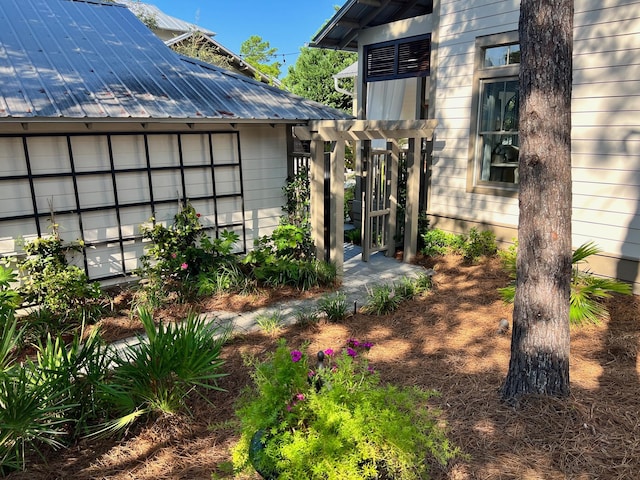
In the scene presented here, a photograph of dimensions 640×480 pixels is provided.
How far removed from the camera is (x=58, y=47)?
595cm

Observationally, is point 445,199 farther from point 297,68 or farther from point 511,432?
point 297,68

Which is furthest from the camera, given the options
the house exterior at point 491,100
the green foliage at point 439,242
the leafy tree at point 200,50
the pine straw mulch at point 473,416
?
the leafy tree at point 200,50

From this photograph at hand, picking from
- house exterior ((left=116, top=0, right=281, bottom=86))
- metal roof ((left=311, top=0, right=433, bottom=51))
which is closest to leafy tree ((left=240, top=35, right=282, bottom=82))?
house exterior ((left=116, top=0, right=281, bottom=86))

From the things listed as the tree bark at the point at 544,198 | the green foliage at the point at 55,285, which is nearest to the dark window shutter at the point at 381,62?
the tree bark at the point at 544,198

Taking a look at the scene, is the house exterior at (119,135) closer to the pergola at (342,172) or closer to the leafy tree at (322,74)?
the pergola at (342,172)

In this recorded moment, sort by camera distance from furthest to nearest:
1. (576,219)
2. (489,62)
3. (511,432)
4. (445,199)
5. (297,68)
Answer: (297,68)
(445,199)
(489,62)
(576,219)
(511,432)

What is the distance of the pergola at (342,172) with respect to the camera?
5.93 metres

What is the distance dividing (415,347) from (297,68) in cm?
2387

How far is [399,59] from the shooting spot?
806 cm

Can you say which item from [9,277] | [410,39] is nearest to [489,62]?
[410,39]

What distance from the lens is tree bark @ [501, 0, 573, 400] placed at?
2738 mm

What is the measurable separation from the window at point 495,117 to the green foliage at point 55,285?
5.68 m

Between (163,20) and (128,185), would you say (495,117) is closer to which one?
(128,185)

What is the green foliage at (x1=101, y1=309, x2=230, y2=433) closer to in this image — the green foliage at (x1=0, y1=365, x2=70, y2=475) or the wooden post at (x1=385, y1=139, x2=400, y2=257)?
the green foliage at (x1=0, y1=365, x2=70, y2=475)
